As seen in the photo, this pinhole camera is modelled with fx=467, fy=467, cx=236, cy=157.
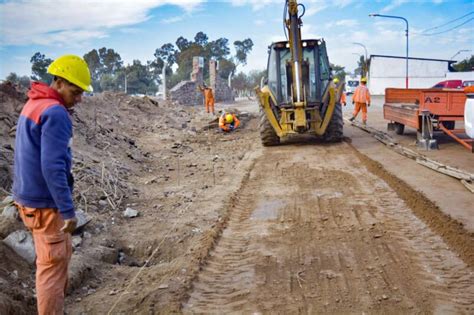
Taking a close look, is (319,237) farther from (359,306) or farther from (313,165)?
(313,165)

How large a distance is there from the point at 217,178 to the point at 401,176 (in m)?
3.45

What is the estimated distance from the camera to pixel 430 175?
8414 millimetres

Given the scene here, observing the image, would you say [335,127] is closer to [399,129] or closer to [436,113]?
[436,113]

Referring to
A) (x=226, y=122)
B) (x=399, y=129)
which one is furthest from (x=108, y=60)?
(x=399, y=129)

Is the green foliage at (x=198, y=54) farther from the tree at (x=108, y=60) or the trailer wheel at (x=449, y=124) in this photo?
the trailer wheel at (x=449, y=124)

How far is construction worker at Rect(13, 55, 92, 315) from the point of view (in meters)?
3.08

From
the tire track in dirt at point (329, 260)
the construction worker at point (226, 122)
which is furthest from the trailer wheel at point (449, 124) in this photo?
the construction worker at point (226, 122)

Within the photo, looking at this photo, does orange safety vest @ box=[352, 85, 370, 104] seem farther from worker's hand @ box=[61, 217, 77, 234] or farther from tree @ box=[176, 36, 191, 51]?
tree @ box=[176, 36, 191, 51]

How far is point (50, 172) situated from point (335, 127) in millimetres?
10726

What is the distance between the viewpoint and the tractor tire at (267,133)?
13.0 metres

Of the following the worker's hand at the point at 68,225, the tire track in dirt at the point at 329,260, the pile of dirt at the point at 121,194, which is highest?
the worker's hand at the point at 68,225

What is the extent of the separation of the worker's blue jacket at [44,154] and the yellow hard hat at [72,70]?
5.3 inches

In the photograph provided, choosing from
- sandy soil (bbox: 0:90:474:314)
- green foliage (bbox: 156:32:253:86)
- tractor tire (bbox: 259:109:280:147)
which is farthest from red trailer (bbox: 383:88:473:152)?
green foliage (bbox: 156:32:253:86)

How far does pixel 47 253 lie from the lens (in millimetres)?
3219
